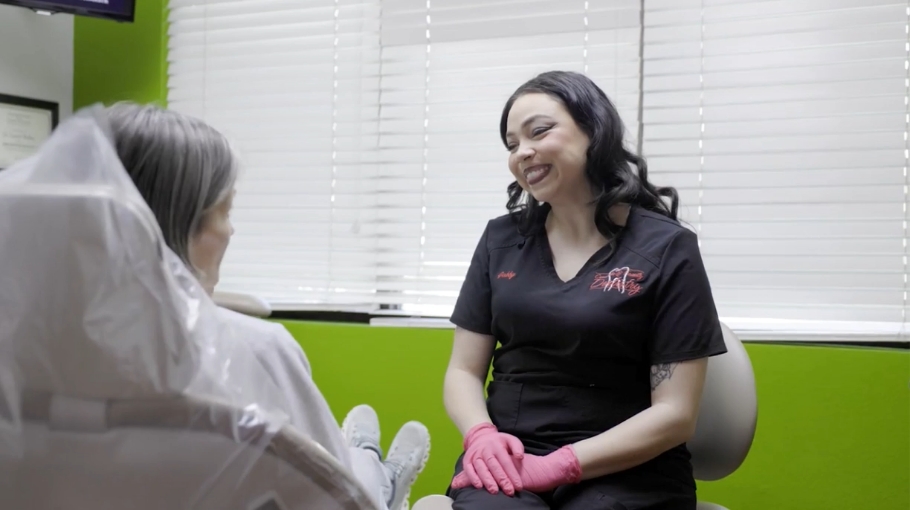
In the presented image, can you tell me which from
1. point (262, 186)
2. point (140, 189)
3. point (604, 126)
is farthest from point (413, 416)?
point (140, 189)

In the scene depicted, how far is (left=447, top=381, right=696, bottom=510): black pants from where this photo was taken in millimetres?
1331

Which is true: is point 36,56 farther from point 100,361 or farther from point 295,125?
point 100,361

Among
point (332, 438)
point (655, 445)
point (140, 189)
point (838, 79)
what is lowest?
point (655, 445)

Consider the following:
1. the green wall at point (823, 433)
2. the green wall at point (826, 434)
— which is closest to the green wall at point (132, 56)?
the green wall at point (823, 433)

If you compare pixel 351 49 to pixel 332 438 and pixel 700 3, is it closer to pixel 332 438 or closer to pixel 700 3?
pixel 700 3

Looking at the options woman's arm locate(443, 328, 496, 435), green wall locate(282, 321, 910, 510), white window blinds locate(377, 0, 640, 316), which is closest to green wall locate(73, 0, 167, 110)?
white window blinds locate(377, 0, 640, 316)

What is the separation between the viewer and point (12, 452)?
724mm

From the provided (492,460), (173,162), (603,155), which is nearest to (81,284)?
(173,162)

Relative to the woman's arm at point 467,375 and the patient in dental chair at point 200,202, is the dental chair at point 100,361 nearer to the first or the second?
the patient in dental chair at point 200,202

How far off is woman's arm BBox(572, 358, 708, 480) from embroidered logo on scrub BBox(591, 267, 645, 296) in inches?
5.7

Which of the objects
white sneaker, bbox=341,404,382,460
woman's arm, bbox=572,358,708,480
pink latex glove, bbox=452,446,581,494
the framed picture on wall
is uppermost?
the framed picture on wall

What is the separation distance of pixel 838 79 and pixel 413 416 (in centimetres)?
141

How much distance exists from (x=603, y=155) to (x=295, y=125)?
129cm

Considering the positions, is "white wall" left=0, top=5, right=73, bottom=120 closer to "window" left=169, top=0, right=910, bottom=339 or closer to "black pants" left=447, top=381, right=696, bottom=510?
"window" left=169, top=0, right=910, bottom=339
